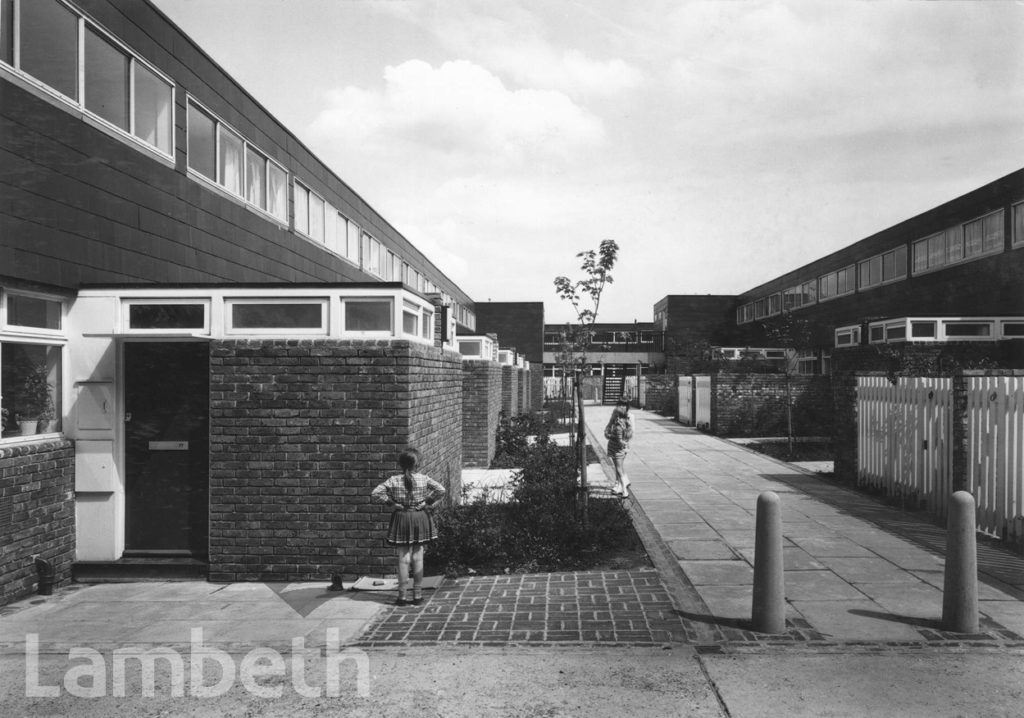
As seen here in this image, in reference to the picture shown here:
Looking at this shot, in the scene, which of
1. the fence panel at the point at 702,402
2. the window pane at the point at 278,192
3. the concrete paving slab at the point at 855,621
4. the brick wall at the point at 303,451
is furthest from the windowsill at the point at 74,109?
the fence panel at the point at 702,402

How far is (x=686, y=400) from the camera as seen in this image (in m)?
27.9

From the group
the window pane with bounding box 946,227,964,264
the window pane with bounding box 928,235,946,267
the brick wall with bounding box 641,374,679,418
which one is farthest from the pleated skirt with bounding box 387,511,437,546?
the brick wall with bounding box 641,374,679,418

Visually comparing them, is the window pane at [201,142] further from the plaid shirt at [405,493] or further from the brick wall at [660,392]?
the brick wall at [660,392]

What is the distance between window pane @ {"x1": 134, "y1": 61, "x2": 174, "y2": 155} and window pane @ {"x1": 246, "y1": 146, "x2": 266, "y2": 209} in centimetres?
271

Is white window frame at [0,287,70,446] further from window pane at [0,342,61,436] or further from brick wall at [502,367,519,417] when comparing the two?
brick wall at [502,367,519,417]

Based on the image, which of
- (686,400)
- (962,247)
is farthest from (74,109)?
(962,247)

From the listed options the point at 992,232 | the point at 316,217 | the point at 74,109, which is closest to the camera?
the point at 74,109

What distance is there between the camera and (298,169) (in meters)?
14.4

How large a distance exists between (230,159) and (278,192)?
2.26 meters

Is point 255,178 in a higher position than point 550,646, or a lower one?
higher

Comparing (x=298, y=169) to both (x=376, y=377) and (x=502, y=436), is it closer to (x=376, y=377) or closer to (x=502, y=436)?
(x=502, y=436)

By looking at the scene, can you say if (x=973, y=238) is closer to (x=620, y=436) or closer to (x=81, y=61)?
(x=620, y=436)

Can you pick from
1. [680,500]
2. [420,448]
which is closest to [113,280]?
[420,448]

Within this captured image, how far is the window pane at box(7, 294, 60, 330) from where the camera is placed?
6320 millimetres
